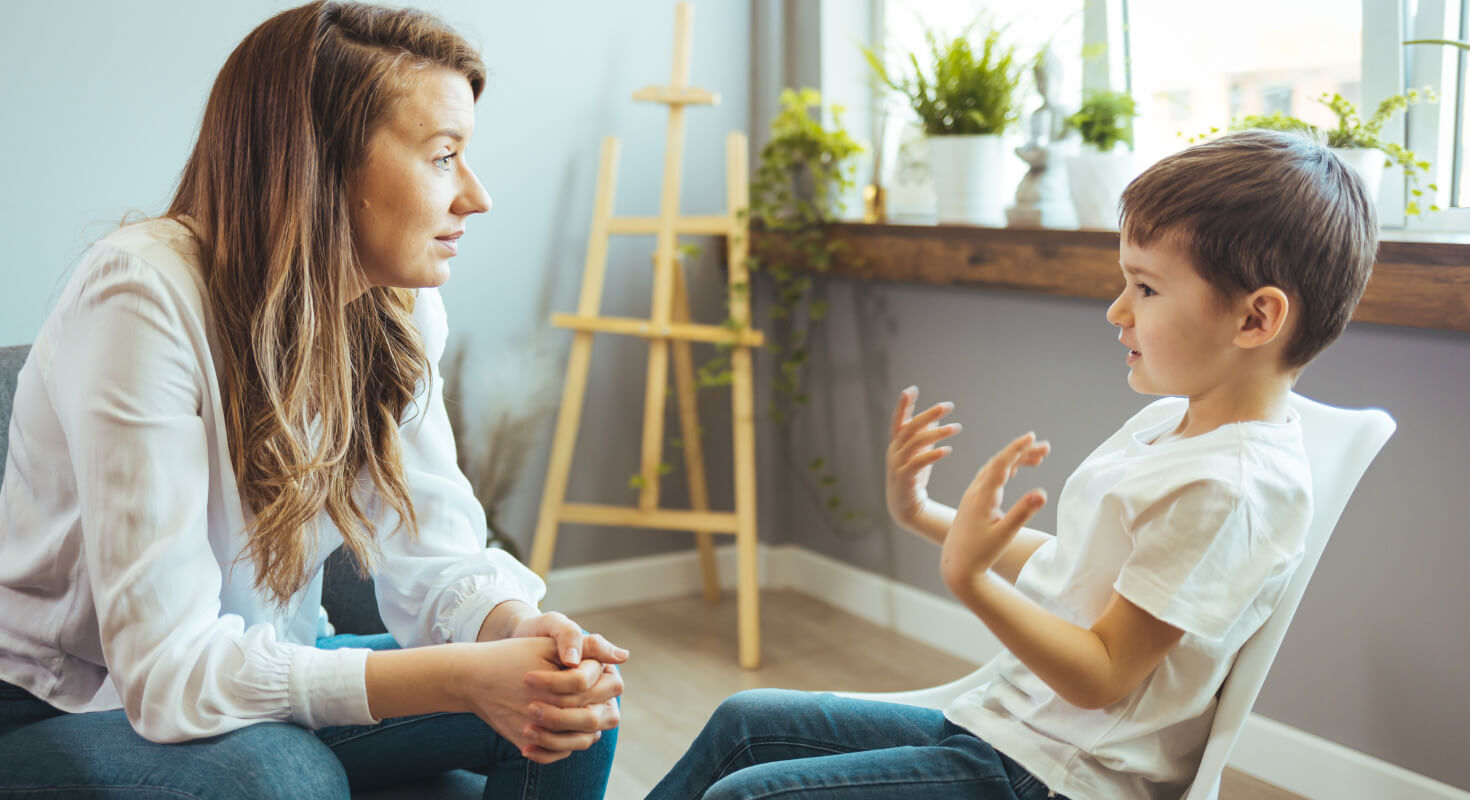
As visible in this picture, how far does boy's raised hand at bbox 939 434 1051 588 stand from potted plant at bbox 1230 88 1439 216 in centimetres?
115

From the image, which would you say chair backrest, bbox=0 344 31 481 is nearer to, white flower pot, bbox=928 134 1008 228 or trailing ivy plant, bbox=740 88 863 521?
trailing ivy plant, bbox=740 88 863 521

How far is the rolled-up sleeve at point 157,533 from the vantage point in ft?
3.35

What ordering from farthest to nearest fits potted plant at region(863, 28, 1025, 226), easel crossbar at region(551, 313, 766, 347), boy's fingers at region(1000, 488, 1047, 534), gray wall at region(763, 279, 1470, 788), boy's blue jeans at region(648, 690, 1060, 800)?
easel crossbar at region(551, 313, 766, 347), potted plant at region(863, 28, 1025, 226), gray wall at region(763, 279, 1470, 788), boy's blue jeans at region(648, 690, 1060, 800), boy's fingers at region(1000, 488, 1047, 534)

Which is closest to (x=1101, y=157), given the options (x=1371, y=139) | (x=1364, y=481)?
(x=1371, y=139)

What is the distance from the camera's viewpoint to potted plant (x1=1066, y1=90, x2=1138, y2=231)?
2254 millimetres

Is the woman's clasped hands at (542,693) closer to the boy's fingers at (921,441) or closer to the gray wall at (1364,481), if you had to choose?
the boy's fingers at (921,441)

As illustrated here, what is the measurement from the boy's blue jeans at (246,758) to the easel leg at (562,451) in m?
1.53

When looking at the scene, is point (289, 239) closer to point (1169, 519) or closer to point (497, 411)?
point (1169, 519)

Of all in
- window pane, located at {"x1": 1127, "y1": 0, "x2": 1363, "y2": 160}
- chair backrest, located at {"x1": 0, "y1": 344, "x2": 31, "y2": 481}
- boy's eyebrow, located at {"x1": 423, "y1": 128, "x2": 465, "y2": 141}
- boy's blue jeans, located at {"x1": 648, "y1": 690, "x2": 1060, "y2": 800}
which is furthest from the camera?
window pane, located at {"x1": 1127, "y1": 0, "x2": 1363, "y2": 160}

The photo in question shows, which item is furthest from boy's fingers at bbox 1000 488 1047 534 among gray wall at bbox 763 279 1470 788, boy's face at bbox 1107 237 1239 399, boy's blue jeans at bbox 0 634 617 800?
gray wall at bbox 763 279 1470 788

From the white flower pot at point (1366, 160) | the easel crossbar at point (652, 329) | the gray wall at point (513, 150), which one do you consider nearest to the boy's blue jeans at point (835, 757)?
the white flower pot at point (1366, 160)

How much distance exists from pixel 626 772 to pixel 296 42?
1.45 m

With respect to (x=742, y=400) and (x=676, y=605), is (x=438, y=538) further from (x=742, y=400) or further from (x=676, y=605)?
(x=676, y=605)

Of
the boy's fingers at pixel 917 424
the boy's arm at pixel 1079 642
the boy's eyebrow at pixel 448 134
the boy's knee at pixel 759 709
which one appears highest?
the boy's eyebrow at pixel 448 134
